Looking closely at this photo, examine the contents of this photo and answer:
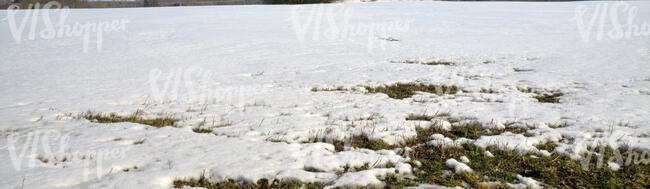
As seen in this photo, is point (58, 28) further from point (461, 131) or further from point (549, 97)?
point (549, 97)

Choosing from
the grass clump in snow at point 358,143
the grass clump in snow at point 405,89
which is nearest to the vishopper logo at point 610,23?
the grass clump in snow at point 405,89

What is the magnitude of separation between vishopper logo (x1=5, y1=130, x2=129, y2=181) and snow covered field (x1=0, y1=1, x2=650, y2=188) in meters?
0.03

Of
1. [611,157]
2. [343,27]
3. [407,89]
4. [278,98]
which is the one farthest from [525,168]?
[343,27]

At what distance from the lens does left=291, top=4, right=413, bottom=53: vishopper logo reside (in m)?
23.6

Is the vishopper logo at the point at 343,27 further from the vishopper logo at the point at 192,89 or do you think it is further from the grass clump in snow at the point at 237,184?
the grass clump in snow at the point at 237,184

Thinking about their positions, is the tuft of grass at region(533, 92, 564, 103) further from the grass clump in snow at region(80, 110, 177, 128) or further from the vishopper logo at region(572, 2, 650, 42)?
the vishopper logo at region(572, 2, 650, 42)

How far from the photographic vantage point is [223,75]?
1352 cm

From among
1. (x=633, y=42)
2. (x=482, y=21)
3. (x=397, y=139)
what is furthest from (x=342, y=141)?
(x=482, y=21)

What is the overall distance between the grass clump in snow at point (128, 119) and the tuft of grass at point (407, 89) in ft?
19.0

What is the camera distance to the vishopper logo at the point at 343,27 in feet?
77.5

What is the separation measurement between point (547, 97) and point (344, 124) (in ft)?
19.8

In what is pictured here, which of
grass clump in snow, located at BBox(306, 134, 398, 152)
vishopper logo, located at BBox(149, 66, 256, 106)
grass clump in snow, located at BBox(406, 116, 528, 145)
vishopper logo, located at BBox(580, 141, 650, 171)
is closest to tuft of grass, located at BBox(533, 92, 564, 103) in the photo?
grass clump in snow, located at BBox(406, 116, 528, 145)

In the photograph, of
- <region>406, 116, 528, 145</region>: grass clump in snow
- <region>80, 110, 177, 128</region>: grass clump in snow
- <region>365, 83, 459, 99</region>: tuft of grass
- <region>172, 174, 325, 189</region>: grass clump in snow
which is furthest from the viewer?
<region>365, 83, 459, 99</region>: tuft of grass

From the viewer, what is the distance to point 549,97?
31.4 ft
